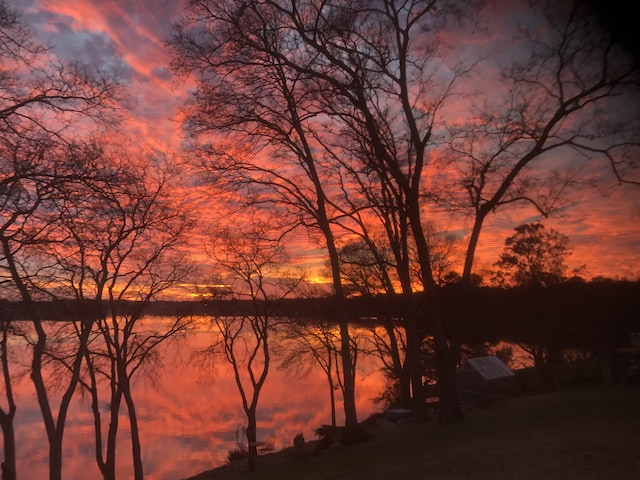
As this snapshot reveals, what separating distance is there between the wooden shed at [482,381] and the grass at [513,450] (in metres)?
7.77

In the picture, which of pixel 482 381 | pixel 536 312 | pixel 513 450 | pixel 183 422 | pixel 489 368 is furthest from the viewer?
pixel 536 312

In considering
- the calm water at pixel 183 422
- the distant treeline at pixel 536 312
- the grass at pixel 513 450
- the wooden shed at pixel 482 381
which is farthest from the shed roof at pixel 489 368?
the calm water at pixel 183 422

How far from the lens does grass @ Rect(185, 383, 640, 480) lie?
8.76m

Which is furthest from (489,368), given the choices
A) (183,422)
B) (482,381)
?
(183,422)

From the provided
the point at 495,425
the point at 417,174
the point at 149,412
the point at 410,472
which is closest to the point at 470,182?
the point at 417,174

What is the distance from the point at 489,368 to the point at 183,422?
20.9 metres

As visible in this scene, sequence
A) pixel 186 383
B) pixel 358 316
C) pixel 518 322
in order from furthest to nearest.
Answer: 1. pixel 186 383
2. pixel 518 322
3. pixel 358 316

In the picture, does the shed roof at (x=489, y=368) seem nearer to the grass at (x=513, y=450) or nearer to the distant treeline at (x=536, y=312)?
the distant treeline at (x=536, y=312)

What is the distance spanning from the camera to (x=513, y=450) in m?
10.1

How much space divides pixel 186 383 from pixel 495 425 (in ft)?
133

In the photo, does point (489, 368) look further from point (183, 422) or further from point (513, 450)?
point (183, 422)

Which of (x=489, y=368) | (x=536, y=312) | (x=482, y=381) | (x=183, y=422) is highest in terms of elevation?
(x=536, y=312)

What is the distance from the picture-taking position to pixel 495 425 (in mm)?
13648

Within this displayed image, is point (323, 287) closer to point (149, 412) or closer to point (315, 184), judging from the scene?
point (149, 412)
